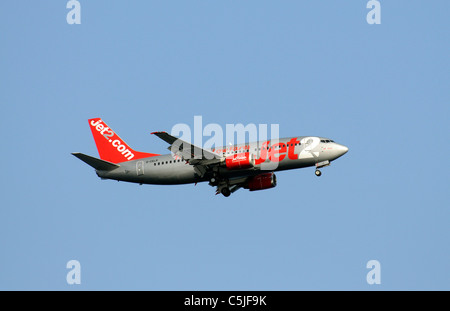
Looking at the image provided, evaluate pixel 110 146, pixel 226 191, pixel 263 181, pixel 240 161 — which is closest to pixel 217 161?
pixel 240 161

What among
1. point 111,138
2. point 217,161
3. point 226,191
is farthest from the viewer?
point 111,138

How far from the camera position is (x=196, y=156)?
267 ft

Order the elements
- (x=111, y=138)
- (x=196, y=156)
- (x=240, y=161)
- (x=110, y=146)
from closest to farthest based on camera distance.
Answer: (x=240, y=161) → (x=196, y=156) → (x=110, y=146) → (x=111, y=138)

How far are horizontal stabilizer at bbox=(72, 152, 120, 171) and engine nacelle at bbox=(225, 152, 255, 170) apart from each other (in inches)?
511

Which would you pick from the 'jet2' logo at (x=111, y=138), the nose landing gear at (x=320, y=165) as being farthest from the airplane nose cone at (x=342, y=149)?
the 'jet2' logo at (x=111, y=138)

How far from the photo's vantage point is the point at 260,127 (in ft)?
282

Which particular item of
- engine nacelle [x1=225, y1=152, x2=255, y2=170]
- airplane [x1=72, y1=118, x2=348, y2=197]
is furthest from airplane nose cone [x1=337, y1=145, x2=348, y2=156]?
engine nacelle [x1=225, y1=152, x2=255, y2=170]

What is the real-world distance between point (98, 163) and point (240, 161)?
50.9ft

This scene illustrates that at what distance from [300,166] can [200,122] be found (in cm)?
1083

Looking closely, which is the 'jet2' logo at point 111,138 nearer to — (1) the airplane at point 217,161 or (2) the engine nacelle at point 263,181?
(1) the airplane at point 217,161

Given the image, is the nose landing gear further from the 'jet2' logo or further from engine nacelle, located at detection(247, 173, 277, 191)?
the 'jet2' logo

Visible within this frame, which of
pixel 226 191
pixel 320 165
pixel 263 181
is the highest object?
pixel 320 165

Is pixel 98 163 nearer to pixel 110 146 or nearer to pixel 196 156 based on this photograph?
pixel 110 146

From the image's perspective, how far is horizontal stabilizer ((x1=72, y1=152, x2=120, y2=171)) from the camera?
84.1 m
